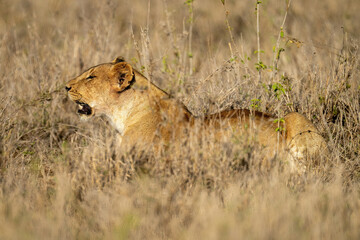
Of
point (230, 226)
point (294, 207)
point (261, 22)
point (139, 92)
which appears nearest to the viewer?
point (230, 226)

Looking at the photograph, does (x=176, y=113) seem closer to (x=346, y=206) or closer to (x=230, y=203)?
(x=230, y=203)

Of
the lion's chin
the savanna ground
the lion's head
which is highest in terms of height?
the lion's head

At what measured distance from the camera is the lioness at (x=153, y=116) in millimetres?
4695

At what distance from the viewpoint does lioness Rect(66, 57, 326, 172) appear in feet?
15.4

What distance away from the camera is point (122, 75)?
522 centimetres

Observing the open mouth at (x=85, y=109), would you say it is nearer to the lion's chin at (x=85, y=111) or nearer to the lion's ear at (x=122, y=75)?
the lion's chin at (x=85, y=111)

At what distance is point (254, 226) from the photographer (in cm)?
338

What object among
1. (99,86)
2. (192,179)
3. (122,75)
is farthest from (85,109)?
(192,179)

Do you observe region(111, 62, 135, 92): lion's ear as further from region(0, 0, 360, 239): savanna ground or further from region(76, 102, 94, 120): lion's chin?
region(76, 102, 94, 120): lion's chin

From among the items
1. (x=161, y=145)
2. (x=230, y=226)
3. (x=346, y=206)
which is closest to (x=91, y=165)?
(x=161, y=145)

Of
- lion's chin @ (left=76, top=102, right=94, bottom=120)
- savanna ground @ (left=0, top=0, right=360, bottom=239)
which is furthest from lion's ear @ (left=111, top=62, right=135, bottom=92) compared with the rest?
lion's chin @ (left=76, top=102, right=94, bottom=120)

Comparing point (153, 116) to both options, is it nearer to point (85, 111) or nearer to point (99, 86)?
point (99, 86)

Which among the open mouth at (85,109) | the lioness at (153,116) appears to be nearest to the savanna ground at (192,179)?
the lioness at (153,116)

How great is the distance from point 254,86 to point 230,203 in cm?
221
